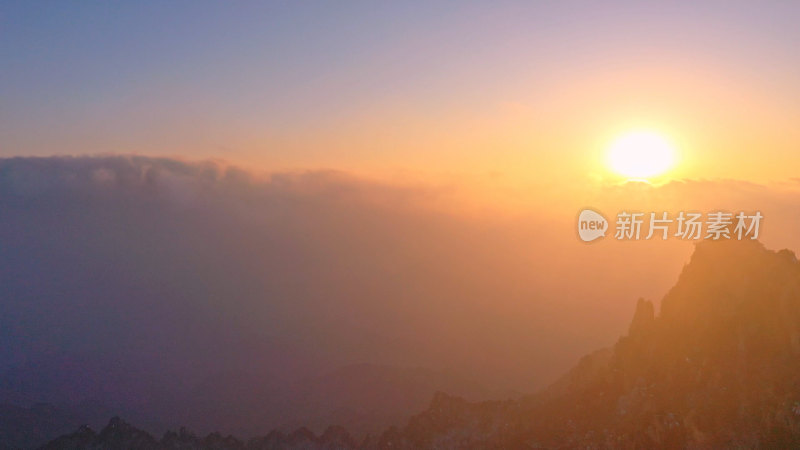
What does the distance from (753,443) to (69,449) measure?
131634mm

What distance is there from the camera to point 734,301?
84750 mm

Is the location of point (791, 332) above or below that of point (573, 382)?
above

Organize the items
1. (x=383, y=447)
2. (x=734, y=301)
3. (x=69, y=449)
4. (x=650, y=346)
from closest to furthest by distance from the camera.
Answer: (x=734, y=301) < (x=650, y=346) < (x=383, y=447) < (x=69, y=449)

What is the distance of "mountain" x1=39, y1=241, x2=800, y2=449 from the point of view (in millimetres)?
75000

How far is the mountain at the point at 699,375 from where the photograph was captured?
75000 millimetres

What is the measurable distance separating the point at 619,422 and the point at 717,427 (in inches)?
559

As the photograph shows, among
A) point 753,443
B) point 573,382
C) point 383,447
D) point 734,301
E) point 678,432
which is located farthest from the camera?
point 383,447

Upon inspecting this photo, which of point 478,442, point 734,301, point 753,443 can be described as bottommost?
point 478,442

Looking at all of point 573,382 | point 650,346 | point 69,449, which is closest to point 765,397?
point 650,346

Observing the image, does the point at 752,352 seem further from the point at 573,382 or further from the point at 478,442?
the point at 478,442

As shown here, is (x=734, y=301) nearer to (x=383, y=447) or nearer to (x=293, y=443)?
(x=383, y=447)

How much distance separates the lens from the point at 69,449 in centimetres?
12988

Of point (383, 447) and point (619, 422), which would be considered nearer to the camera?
point (619, 422)

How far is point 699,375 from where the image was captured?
82.7 meters
